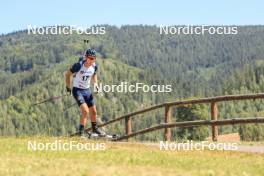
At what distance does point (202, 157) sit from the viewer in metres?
14.4

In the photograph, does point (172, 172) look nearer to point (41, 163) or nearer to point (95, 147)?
point (41, 163)

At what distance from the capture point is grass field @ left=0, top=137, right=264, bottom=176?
445 inches

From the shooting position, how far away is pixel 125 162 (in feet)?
42.9

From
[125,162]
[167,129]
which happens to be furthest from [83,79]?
[167,129]
